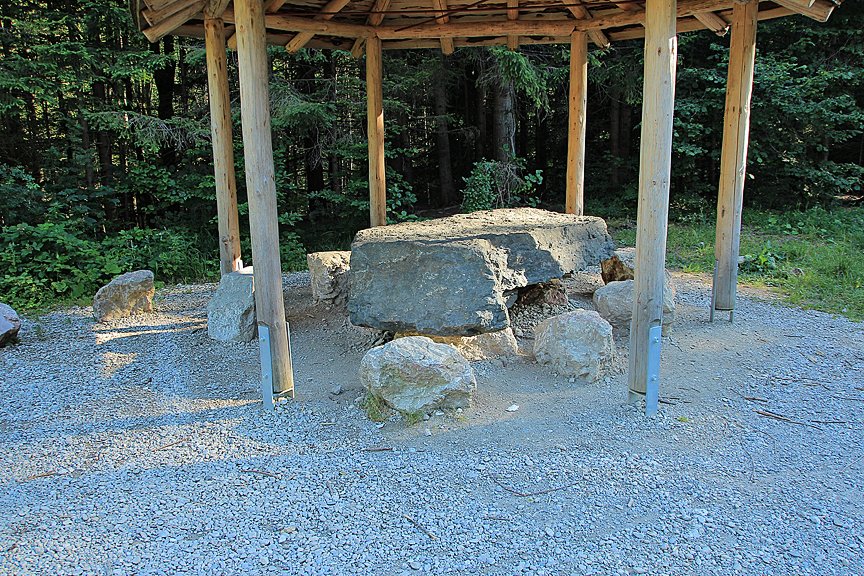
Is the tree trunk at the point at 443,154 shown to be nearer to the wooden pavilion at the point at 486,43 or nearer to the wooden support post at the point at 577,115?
A: the wooden pavilion at the point at 486,43

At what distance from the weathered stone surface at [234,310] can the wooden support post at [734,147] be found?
5.10m

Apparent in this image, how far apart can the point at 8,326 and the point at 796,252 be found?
444 inches

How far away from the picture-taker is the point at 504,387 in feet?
17.3

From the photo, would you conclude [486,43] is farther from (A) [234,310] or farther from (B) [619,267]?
(A) [234,310]

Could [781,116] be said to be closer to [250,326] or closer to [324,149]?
[324,149]

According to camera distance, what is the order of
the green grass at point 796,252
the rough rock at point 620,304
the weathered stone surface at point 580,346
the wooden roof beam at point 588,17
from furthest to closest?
the green grass at point 796,252 → the wooden roof beam at point 588,17 → the rough rock at point 620,304 → the weathered stone surface at point 580,346

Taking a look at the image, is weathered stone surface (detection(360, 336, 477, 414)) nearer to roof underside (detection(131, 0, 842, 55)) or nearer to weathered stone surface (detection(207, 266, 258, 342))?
weathered stone surface (detection(207, 266, 258, 342))

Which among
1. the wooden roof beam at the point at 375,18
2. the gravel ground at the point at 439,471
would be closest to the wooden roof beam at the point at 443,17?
the wooden roof beam at the point at 375,18

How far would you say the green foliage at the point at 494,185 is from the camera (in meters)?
11.8

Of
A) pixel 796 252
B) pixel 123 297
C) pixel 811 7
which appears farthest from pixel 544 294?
pixel 796 252

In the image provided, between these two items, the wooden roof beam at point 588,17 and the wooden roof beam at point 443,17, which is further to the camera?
the wooden roof beam at point 588,17

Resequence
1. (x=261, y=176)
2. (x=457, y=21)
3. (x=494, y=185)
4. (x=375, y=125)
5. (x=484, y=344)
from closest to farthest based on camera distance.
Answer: (x=261, y=176) < (x=484, y=344) < (x=457, y=21) < (x=375, y=125) < (x=494, y=185)

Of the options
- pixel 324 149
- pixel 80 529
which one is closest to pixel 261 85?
pixel 80 529

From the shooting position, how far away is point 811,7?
17.6 ft
